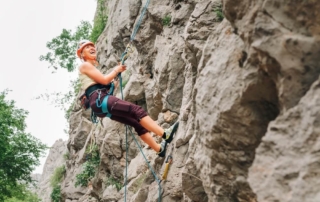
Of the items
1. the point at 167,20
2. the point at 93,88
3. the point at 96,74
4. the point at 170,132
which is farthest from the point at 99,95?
the point at 167,20

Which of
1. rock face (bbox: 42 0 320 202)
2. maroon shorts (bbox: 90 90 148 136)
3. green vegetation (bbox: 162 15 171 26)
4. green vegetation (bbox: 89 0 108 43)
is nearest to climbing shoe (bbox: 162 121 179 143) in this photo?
rock face (bbox: 42 0 320 202)

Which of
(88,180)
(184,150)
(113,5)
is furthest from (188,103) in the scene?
(113,5)

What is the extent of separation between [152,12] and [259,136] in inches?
219

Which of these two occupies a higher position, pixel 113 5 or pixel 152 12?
pixel 113 5

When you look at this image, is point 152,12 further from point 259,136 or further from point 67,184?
point 67,184

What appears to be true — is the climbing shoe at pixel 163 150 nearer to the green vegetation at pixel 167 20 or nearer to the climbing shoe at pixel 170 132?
the climbing shoe at pixel 170 132

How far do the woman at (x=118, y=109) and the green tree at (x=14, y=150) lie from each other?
34.2 ft

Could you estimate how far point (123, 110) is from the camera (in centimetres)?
626

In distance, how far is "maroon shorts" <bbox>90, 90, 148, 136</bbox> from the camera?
627 centimetres

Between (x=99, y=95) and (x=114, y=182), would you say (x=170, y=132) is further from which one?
(x=114, y=182)

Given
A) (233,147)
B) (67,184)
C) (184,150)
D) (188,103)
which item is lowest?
(233,147)

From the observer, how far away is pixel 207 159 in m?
4.43

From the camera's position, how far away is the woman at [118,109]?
626 cm

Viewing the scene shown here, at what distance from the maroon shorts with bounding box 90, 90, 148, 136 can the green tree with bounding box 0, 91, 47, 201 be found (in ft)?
34.7
